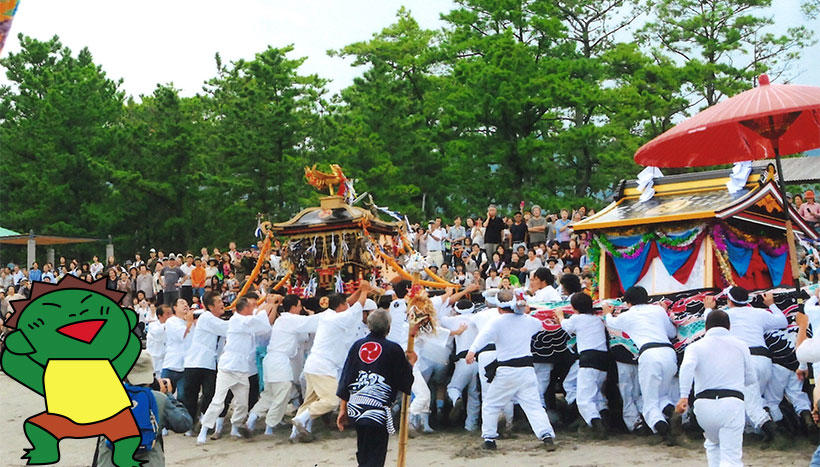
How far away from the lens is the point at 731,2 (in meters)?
29.1

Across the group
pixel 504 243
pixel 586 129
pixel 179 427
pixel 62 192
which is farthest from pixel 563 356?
pixel 62 192

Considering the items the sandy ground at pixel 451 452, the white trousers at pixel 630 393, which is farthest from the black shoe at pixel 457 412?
the white trousers at pixel 630 393

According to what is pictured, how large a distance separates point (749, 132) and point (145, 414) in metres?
7.36

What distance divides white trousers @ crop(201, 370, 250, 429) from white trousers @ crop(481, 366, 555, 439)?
3190mm

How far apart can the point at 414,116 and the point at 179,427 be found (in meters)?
25.9

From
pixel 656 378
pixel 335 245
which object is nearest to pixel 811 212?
pixel 656 378

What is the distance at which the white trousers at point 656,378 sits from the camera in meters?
9.12

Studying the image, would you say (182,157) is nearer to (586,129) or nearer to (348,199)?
(586,129)

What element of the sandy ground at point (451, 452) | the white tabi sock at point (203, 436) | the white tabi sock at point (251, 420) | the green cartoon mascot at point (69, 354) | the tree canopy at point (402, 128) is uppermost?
the tree canopy at point (402, 128)

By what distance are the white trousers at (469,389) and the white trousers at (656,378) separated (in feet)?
7.30

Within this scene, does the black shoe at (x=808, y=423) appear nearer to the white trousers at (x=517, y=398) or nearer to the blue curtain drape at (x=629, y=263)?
the white trousers at (x=517, y=398)

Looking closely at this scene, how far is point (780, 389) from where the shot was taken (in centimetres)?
906

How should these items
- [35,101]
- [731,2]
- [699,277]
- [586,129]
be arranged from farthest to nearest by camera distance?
[35,101]
[731,2]
[586,129]
[699,277]

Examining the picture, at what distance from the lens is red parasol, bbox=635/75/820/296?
802 centimetres
